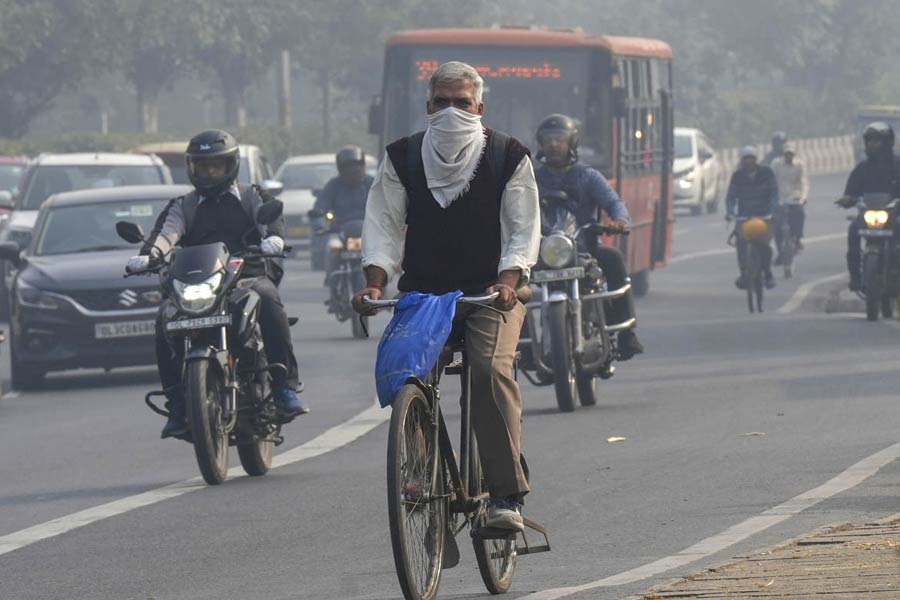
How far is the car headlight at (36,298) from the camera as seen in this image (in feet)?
57.5

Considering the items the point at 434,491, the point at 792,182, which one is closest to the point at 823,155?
the point at 792,182

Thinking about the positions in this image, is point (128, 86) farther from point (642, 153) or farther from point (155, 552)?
point (155, 552)

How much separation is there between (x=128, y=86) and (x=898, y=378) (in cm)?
7831

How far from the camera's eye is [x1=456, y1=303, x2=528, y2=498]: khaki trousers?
7172 mm

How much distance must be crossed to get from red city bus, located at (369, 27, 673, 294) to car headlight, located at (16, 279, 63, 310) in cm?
740

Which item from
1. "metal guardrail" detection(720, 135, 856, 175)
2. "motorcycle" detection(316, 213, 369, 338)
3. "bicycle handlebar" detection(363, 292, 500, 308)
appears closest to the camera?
"bicycle handlebar" detection(363, 292, 500, 308)

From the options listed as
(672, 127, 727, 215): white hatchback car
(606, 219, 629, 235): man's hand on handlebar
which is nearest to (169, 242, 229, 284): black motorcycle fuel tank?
(606, 219, 629, 235): man's hand on handlebar

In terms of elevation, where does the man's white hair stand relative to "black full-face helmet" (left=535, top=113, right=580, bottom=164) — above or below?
above

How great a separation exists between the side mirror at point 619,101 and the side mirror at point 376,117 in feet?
8.24

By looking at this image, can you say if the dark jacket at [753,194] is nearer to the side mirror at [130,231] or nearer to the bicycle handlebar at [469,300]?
the side mirror at [130,231]

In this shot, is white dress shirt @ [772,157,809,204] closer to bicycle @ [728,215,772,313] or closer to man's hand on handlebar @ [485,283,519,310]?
bicycle @ [728,215,772,313]

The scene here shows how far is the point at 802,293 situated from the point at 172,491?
57.8 ft

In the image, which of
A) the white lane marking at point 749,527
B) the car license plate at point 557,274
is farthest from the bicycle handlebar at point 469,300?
the car license plate at point 557,274

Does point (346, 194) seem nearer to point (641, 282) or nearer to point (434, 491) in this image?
point (641, 282)
